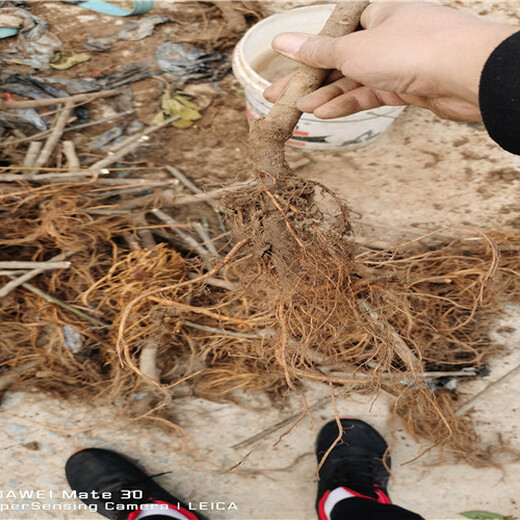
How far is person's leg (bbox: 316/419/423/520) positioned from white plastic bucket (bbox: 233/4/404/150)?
1137mm

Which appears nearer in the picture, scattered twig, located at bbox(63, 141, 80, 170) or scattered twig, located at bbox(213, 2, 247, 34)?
scattered twig, located at bbox(63, 141, 80, 170)

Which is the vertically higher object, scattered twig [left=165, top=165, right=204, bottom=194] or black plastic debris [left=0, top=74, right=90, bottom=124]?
black plastic debris [left=0, top=74, right=90, bottom=124]

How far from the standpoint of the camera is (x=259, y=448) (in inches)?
60.7

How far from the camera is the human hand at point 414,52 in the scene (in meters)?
0.97

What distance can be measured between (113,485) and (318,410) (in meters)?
0.71

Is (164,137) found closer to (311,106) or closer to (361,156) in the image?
(361,156)

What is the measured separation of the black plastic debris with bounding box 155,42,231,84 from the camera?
7.97 feet

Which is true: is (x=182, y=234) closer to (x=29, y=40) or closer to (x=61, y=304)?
(x=61, y=304)

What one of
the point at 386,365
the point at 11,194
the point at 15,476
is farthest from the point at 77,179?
the point at 386,365

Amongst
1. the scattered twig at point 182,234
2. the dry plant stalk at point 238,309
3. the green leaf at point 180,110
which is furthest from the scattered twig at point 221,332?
the green leaf at point 180,110

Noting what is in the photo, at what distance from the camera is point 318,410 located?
1.61 meters

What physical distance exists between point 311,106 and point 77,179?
42.3 inches

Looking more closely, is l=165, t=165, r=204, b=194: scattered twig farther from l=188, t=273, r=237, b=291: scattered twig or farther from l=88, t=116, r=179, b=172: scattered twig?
l=188, t=273, r=237, b=291: scattered twig

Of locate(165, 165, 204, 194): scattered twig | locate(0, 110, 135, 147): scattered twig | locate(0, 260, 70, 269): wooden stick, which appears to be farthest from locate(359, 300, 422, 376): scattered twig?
locate(0, 110, 135, 147): scattered twig
